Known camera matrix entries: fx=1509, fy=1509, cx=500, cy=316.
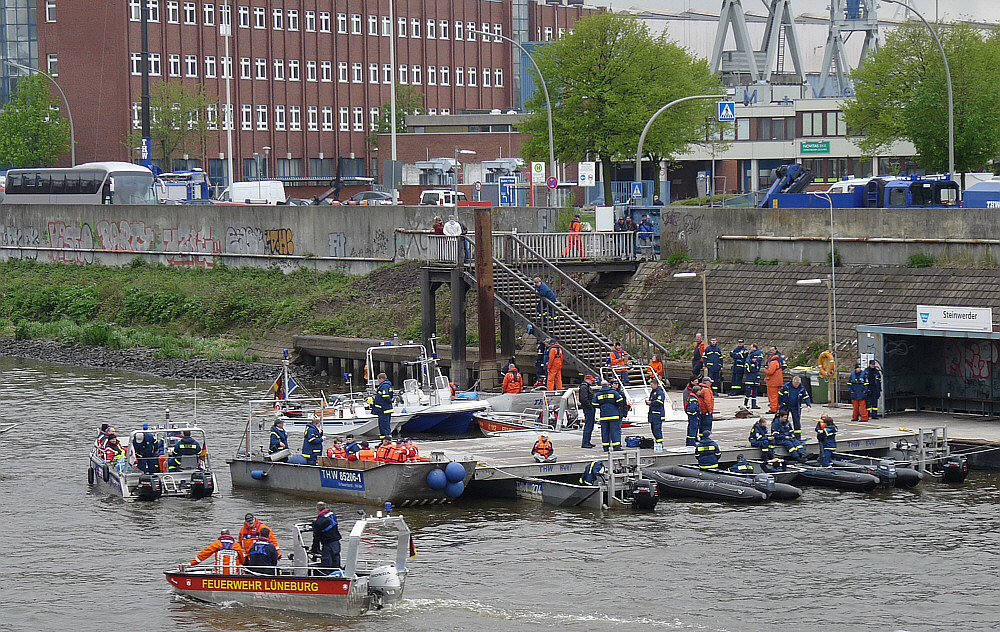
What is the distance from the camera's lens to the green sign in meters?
92.2

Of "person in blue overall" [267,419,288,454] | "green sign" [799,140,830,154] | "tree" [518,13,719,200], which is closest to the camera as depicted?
"person in blue overall" [267,419,288,454]

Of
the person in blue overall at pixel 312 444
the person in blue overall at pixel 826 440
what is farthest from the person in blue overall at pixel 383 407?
the person in blue overall at pixel 826 440

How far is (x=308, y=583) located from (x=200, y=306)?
3884cm

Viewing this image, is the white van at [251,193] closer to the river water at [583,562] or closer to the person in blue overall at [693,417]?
the river water at [583,562]

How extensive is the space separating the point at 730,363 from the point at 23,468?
61.1ft

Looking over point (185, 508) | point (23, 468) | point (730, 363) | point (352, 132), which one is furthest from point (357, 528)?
point (352, 132)

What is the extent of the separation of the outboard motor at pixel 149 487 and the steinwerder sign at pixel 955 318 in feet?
57.2

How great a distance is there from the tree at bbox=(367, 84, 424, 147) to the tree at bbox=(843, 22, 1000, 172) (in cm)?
4453

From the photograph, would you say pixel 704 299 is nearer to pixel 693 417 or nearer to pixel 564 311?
pixel 564 311

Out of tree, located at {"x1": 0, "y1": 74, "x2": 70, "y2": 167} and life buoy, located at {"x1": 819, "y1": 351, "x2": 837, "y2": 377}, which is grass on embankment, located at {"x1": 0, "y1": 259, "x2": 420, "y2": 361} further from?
tree, located at {"x1": 0, "y1": 74, "x2": 70, "y2": 167}

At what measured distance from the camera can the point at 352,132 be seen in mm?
109312

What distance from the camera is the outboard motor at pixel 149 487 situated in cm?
3078

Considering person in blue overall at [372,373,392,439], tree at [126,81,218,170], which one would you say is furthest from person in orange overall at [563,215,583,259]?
tree at [126,81,218,170]

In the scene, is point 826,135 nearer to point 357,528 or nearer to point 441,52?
point 441,52
